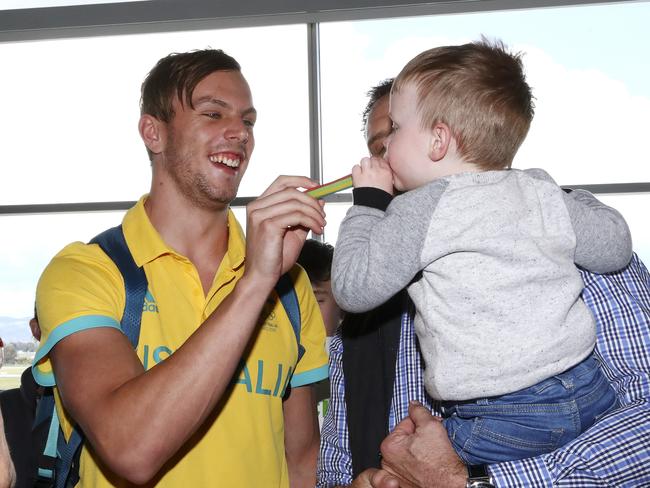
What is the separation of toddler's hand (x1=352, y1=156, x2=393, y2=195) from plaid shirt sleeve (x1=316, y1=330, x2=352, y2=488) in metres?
0.46

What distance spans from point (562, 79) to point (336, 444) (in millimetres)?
3446

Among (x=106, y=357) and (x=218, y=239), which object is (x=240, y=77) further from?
(x=106, y=357)

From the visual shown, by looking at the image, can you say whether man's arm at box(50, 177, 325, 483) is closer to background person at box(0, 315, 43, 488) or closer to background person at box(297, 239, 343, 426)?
background person at box(0, 315, 43, 488)

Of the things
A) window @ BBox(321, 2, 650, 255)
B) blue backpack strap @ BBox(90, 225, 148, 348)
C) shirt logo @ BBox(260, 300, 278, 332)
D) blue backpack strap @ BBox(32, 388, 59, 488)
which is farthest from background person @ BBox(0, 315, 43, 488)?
window @ BBox(321, 2, 650, 255)

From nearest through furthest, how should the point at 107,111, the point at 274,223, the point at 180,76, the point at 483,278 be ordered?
the point at 483,278
the point at 274,223
the point at 180,76
the point at 107,111

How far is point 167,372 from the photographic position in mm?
1590

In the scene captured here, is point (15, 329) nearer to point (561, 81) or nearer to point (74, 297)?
point (561, 81)

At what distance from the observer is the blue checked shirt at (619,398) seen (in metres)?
1.44

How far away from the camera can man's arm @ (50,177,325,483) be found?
5.16ft

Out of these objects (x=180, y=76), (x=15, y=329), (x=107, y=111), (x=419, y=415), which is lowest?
(x=15, y=329)

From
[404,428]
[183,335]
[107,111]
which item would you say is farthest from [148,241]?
[107,111]

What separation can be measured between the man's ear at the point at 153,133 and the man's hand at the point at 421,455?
1.00 metres

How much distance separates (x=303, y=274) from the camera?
7.04 feet

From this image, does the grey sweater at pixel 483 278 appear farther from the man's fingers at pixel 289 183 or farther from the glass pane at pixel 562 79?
the glass pane at pixel 562 79
